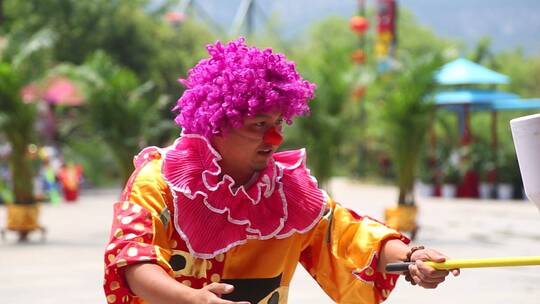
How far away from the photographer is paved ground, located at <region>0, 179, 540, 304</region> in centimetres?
842

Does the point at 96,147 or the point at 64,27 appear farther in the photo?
the point at 64,27

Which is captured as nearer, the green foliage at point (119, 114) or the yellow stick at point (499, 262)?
the yellow stick at point (499, 262)

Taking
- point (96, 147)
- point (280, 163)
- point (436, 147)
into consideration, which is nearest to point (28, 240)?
point (280, 163)

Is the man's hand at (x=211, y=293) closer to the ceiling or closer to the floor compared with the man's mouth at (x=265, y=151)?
closer to the floor

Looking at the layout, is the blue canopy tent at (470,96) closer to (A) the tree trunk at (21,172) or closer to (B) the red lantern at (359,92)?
(B) the red lantern at (359,92)

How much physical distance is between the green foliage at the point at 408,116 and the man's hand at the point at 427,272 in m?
10.0

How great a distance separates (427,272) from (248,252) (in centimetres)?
63

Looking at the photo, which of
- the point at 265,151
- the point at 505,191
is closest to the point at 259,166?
the point at 265,151

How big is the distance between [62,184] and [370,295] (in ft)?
68.6

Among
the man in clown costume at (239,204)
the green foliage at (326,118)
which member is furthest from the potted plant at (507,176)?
the man in clown costume at (239,204)

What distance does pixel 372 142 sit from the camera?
37469mm

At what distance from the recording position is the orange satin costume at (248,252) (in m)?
3.25

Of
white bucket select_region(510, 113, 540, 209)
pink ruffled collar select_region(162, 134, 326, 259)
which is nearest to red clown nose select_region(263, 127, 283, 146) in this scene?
pink ruffled collar select_region(162, 134, 326, 259)

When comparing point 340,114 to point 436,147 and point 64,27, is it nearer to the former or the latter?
point 436,147
